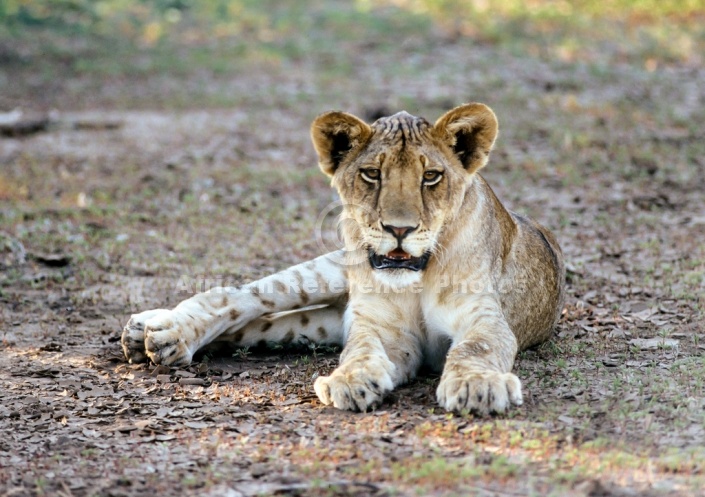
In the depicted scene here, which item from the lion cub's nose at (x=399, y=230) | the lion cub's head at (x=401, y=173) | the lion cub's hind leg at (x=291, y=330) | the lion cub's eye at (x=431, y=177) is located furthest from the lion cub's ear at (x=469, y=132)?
the lion cub's hind leg at (x=291, y=330)

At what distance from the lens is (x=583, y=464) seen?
3932 millimetres

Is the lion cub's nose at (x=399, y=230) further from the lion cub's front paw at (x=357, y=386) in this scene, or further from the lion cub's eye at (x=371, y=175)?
the lion cub's front paw at (x=357, y=386)

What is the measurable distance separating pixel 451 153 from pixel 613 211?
439 centimetres

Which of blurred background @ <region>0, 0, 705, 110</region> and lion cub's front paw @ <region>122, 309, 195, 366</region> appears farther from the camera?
blurred background @ <region>0, 0, 705, 110</region>

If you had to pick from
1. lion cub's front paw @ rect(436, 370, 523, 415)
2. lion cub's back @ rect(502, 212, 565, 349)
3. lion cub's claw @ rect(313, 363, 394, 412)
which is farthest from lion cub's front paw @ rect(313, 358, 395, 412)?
lion cub's back @ rect(502, 212, 565, 349)

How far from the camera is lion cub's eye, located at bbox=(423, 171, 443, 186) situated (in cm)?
500

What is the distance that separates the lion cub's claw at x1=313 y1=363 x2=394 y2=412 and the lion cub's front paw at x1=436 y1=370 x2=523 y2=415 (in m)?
0.28

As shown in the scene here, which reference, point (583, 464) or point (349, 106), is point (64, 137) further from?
point (583, 464)

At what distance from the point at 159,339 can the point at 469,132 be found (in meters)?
1.97

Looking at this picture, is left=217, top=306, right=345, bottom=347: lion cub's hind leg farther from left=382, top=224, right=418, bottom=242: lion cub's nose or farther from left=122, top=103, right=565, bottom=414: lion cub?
left=382, top=224, right=418, bottom=242: lion cub's nose

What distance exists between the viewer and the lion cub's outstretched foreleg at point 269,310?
227 inches

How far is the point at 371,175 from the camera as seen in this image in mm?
5027

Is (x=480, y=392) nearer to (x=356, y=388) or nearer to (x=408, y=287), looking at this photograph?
(x=356, y=388)

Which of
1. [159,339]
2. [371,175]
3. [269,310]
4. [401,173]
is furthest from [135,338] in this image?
[401,173]
